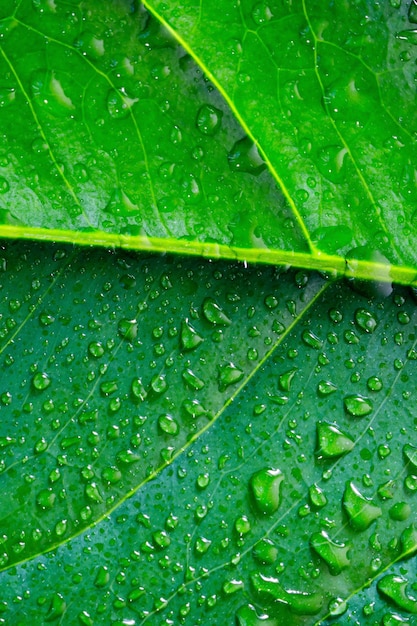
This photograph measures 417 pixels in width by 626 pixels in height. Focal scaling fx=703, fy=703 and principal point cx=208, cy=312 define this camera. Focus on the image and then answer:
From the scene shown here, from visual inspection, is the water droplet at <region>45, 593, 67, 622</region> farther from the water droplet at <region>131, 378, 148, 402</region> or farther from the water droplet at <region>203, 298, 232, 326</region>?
the water droplet at <region>203, 298, 232, 326</region>

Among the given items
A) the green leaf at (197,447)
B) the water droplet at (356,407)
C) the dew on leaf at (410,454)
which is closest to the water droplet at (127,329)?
the green leaf at (197,447)

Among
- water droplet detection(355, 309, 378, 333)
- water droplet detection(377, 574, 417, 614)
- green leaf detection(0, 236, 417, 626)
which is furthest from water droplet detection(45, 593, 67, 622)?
water droplet detection(355, 309, 378, 333)

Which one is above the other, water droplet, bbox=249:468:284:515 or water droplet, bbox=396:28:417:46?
water droplet, bbox=396:28:417:46

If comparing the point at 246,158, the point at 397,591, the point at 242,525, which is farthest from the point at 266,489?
the point at 246,158

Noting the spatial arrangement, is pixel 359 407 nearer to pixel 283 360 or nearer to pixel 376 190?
pixel 283 360

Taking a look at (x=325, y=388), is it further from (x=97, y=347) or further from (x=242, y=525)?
(x=97, y=347)

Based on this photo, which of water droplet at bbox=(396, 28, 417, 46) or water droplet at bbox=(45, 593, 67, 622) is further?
water droplet at bbox=(396, 28, 417, 46)

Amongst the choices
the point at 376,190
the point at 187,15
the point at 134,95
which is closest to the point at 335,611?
the point at 376,190

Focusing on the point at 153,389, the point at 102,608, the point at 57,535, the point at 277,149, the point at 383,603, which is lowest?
the point at 383,603
